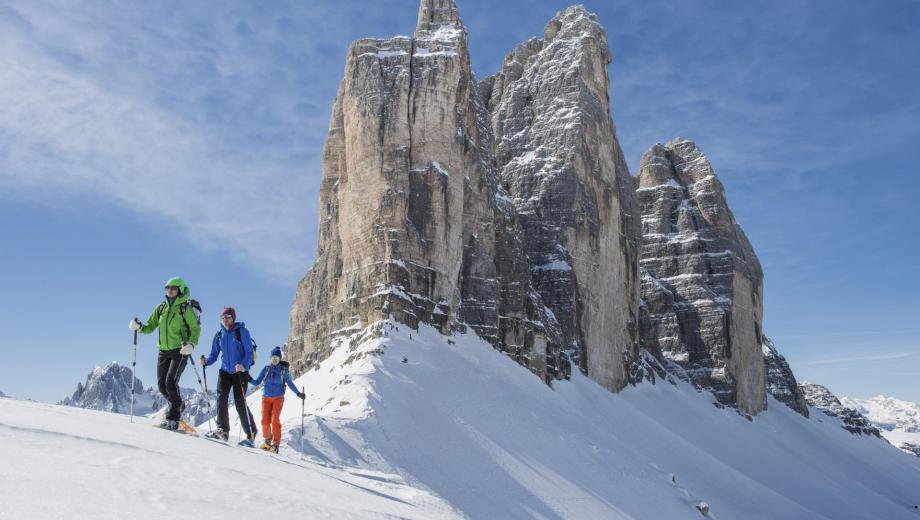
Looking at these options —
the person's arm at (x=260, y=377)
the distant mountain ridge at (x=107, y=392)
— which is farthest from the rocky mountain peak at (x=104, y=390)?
the person's arm at (x=260, y=377)

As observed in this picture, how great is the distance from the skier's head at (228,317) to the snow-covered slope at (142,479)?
2.96 metres

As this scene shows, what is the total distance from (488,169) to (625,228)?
81.0 feet

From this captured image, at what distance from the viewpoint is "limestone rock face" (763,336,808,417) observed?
10766cm

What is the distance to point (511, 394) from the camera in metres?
40.5

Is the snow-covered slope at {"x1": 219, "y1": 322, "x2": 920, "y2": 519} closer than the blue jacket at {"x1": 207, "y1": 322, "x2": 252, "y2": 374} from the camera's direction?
No

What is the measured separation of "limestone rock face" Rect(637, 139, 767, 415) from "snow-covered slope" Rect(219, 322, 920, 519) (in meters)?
14.6

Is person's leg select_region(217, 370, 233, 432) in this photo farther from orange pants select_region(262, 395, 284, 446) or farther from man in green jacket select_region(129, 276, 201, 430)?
orange pants select_region(262, 395, 284, 446)

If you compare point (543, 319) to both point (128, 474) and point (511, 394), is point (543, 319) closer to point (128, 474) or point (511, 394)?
point (511, 394)

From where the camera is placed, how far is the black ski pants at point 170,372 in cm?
1311

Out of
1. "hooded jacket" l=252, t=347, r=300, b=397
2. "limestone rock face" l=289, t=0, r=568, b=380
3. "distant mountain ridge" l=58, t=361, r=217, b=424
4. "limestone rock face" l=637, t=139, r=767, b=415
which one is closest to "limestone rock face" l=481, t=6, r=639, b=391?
"limestone rock face" l=289, t=0, r=568, b=380

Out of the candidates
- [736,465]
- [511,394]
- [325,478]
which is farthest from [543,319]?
[325,478]

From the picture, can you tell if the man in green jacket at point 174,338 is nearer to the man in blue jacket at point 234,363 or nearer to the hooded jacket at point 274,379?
the man in blue jacket at point 234,363

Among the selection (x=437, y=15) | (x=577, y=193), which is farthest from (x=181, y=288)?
(x=577, y=193)

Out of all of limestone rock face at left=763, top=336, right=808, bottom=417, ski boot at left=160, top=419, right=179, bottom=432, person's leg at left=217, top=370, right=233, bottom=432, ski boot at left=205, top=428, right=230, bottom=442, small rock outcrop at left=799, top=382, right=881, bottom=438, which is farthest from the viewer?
small rock outcrop at left=799, top=382, right=881, bottom=438
